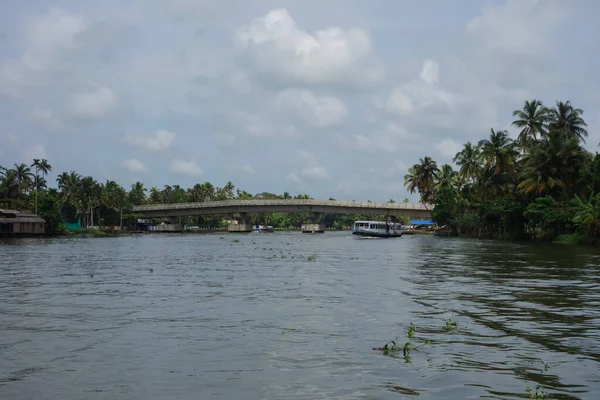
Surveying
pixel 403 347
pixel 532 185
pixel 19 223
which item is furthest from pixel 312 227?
pixel 403 347

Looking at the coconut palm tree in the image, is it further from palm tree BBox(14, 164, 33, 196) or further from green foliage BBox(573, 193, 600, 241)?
green foliage BBox(573, 193, 600, 241)

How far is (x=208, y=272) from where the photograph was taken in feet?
105

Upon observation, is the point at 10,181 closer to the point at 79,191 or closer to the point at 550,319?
the point at 79,191

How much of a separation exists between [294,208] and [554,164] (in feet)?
267

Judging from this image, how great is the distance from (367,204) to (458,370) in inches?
A: 5144

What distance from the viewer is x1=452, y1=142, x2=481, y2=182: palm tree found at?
11088 centimetres

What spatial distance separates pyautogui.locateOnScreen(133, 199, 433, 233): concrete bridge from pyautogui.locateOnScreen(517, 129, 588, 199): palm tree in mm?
62130

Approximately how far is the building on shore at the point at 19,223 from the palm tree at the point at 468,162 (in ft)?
255

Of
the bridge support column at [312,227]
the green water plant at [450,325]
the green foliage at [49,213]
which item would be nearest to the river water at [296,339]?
the green water plant at [450,325]

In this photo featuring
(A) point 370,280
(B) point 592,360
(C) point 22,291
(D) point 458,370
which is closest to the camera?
(D) point 458,370

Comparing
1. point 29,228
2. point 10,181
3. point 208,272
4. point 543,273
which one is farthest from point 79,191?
point 543,273

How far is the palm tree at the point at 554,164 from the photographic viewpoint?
7162cm

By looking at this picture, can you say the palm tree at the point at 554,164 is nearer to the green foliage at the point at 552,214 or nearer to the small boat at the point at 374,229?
the green foliage at the point at 552,214

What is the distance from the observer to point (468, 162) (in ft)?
366
